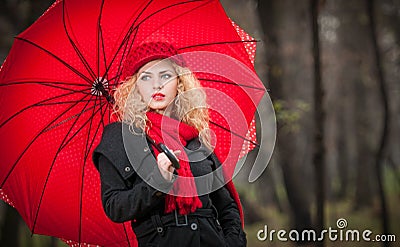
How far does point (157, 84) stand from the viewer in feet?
8.41

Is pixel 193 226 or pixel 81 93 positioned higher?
pixel 81 93

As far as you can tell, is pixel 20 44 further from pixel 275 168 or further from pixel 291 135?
pixel 275 168

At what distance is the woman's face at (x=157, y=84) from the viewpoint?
8.33 feet

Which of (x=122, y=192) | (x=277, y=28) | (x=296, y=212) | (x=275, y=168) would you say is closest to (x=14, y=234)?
(x=296, y=212)

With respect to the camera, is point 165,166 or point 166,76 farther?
point 166,76

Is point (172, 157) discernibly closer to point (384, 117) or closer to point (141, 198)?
point (141, 198)

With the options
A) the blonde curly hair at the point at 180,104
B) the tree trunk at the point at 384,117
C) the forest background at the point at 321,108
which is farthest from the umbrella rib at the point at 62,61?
the tree trunk at the point at 384,117

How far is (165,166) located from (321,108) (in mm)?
4755

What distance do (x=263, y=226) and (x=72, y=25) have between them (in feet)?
25.1

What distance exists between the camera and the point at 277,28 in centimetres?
826

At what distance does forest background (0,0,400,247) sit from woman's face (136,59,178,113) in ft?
13.5

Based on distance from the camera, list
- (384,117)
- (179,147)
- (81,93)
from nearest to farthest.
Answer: (179,147) < (81,93) < (384,117)

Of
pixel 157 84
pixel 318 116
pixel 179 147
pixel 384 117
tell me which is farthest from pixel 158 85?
pixel 384 117

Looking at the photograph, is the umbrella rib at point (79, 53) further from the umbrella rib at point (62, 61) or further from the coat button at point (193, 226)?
the coat button at point (193, 226)
